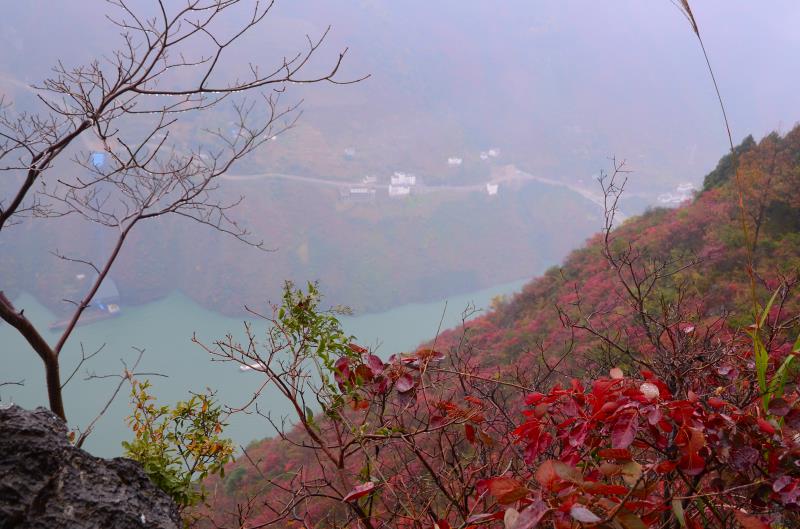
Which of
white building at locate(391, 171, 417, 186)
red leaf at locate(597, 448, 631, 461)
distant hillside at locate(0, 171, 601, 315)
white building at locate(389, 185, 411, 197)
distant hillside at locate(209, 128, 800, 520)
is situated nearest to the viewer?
red leaf at locate(597, 448, 631, 461)

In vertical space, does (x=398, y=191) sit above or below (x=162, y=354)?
above

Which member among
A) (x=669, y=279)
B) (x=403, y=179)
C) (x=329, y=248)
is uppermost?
(x=403, y=179)

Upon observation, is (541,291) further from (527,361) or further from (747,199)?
(747,199)

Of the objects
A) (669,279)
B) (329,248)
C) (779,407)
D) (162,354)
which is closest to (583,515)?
(779,407)

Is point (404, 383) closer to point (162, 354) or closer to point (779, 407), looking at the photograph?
point (779, 407)

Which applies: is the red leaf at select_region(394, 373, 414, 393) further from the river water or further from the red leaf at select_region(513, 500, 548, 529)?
the river water

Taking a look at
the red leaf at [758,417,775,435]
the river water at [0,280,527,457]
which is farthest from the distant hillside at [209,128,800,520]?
the river water at [0,280,527,457]
